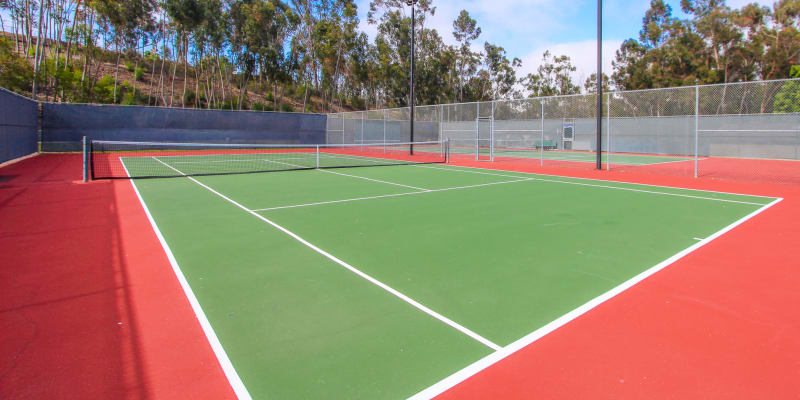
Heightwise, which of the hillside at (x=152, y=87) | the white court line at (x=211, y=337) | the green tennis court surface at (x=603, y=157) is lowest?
the white court line at (x=211, y=337)

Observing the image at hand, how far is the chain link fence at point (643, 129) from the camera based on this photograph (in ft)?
60.2

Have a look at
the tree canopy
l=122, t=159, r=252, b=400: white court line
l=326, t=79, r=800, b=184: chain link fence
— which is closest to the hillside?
the tree canopy

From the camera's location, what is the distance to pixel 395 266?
16.6 ft

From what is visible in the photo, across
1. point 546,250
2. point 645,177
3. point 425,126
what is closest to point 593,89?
point 425,126

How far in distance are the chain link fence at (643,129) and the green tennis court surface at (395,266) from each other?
9113 millimetres

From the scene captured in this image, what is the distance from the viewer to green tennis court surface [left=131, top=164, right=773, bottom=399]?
305cm

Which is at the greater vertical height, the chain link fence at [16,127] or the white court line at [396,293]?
the chain link fence at [16,127]

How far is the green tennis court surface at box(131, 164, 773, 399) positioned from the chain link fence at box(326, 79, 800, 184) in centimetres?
911

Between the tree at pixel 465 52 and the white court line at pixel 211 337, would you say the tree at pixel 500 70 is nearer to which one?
the tree at pixel 465 52

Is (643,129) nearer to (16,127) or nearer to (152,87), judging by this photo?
(16,127)

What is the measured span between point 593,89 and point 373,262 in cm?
6001

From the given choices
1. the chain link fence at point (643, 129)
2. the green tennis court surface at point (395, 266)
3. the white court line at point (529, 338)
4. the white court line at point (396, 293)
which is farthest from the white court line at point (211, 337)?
the chain link fence at point (643, 129)

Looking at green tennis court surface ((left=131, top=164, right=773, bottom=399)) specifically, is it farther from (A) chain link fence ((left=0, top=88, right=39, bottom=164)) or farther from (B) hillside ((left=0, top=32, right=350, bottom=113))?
(B) hillside ((left=0, top=32, right=350, bottom=113))

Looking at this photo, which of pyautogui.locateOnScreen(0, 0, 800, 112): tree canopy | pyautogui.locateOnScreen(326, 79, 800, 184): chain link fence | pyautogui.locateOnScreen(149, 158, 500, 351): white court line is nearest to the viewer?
pyautogui.locateOnScreen(149, 158, 500, 351): white court line
